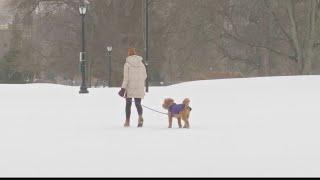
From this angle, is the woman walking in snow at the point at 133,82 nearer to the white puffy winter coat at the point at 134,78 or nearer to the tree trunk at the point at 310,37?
the white puffy winter coat at the point at 134,78

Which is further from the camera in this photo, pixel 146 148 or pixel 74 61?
pixel 74 61

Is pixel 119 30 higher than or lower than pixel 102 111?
higher

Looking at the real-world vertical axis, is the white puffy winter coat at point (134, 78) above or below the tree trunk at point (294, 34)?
below

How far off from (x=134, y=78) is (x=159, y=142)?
2658mm

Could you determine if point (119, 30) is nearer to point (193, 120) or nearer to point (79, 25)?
point (79, 25)

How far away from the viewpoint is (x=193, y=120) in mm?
14039

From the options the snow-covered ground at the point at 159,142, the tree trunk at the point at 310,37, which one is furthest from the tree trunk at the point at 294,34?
the snow-covered ground at the point at 159,142

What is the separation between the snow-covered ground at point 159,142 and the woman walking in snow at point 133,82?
53 centimetres

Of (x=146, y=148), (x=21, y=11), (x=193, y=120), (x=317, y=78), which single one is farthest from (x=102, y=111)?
(x=21, y=11)

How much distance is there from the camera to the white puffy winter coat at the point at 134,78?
12.3 m

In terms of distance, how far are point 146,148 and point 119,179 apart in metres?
2.50

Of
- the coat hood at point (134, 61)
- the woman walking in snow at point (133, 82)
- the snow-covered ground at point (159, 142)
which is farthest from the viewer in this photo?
the coat hood at point (134, 61)

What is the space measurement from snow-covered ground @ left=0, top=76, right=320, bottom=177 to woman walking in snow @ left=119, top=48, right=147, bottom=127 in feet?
1.74

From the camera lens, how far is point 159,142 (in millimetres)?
9969
